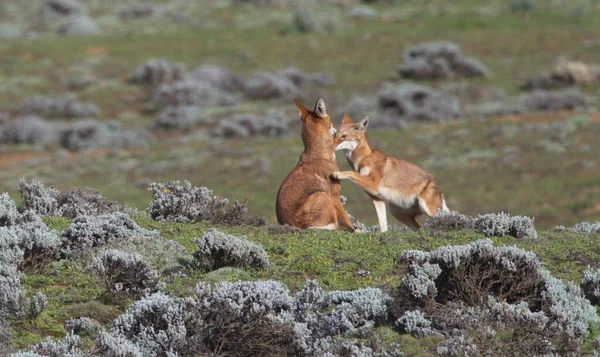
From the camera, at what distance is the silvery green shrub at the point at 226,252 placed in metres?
10.4

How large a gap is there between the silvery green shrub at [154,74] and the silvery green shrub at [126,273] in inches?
1337

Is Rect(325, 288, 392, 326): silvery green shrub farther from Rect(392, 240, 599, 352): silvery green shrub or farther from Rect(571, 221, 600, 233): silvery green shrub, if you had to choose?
Rect(571, 221, 600, 233): silvery green shrub

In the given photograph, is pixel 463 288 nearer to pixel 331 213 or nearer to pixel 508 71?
pixel 331 213

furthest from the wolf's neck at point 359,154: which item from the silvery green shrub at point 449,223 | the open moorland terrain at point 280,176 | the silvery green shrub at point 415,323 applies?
the silvery green shrub at point 415,323

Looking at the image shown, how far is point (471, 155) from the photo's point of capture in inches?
1188

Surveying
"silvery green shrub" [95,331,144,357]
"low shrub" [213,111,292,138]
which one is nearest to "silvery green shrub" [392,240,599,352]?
"silvery green shrub" [95,331,144,357]

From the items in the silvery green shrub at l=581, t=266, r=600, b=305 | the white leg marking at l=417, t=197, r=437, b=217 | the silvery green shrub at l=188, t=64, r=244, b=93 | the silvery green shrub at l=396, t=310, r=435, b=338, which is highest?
the silvery green shrub at l=396, t=310, r=435, b=338

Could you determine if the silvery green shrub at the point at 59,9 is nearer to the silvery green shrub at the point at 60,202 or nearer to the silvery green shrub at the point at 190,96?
the silvery green shrub at the point at 190,96

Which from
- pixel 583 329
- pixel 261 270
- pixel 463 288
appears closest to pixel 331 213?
pixel 261 270

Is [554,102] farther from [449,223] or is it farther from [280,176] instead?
[449,223]

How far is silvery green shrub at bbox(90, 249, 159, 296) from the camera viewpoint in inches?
386

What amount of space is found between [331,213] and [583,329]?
13.7 ft

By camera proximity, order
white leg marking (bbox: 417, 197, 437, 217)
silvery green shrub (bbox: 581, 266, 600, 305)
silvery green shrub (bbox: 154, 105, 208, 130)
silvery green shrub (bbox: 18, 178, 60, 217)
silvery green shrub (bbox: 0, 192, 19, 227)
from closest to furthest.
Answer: silvery green shrub (bbox: 581, 266, 600, 305) → silvery green shrub (bbox: 0, 192, 19, 227) → silvery green shrub (bbox: 18, 178, 60, 217) → white leg marking (bbox: 417, 197, 437, 217) → silvery green shrub (bbox: 154, 105, 208, 130)

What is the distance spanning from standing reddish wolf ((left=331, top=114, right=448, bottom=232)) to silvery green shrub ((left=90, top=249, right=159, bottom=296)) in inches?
166
